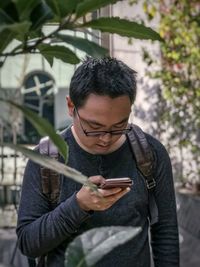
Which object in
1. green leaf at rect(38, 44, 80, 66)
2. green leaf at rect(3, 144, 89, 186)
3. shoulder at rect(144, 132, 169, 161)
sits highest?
green leaf at rect(38, 44, 80, 66)

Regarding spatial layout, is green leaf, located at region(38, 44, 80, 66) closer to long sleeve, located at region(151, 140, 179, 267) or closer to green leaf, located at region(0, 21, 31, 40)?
green leaf, located at region(0, 21, 31, 40)

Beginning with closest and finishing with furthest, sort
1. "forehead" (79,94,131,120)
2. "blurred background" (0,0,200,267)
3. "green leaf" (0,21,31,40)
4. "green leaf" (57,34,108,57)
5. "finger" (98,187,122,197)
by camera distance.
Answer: "green leaf" (0,21,31,40) → "green leaf" (57,34,108,57) → "finger" (98,187,122,197) → "forehead" (79,94,131,120) → "blurred background" (0,0,200,267)

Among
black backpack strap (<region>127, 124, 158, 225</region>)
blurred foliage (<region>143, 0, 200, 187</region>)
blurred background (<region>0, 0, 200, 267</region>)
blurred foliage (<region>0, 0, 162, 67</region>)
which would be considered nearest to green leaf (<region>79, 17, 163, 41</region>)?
blurred foliage (<region>0, 0, 162, 67</region>)

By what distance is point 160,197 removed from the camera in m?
2.10

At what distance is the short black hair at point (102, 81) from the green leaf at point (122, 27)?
881 mm

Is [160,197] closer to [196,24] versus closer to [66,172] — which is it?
[66,172]

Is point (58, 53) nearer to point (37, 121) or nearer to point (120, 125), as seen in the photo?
point (37, 121)

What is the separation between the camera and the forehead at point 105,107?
1.84 meters

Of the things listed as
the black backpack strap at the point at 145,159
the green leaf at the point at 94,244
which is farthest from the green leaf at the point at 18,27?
the black backpack strap at the point at 145,159

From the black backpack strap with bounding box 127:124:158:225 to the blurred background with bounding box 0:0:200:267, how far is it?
430 centimetres

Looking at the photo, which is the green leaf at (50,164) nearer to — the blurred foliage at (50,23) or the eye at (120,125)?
the blurred foliage at (50,23)

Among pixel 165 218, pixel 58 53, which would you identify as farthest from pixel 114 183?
pixel 58 53

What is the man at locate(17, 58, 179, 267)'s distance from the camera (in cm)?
184

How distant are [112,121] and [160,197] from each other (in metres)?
0.39
